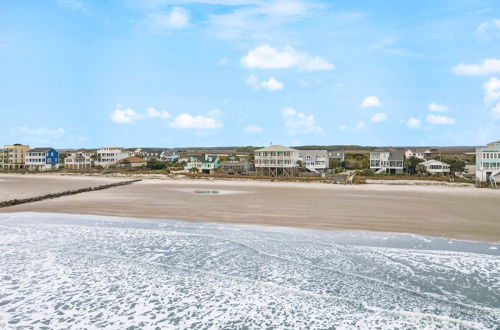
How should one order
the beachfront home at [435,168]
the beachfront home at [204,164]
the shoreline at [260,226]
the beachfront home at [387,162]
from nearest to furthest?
1. the shoreline at [260,226]
2. the beachfront home at [435,168]
3. the beachfront home at [387,162]
4. the beachfront home at [204,164]

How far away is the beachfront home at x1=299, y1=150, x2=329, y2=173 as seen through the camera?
63188 mm

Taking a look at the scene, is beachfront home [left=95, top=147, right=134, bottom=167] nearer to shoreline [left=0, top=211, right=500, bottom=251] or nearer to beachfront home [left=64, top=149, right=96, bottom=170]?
beachfront home [left=64, top=149, right=96, bottom=170]

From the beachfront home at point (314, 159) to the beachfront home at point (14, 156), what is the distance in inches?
2478

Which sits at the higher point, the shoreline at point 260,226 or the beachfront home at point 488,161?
the beachfront home at point 488,161

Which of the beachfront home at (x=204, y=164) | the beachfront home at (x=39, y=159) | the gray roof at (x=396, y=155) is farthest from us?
the beachfront home at (x=39, y=159)

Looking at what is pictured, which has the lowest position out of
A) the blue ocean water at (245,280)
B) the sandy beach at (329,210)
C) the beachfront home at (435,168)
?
the blue ocean water at (245,280)

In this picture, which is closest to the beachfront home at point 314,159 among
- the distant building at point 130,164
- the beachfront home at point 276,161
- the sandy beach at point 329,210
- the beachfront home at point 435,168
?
the beachfront home at point 276,161

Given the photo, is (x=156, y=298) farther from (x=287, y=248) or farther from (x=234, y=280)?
(x=287, y=248)

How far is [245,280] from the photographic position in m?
10.7

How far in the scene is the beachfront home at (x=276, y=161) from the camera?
55781 millimetres

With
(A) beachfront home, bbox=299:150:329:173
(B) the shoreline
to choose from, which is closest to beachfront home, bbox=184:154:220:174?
(A) beachfront home, bbox=299:150:329:173

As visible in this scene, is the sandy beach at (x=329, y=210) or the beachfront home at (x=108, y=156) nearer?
the sandy beach at (x=329, y=210)

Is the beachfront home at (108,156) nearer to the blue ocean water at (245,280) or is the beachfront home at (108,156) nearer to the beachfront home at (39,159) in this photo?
the beachfront home at (39,159)

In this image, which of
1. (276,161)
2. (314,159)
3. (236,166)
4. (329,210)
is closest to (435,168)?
(314,159)
